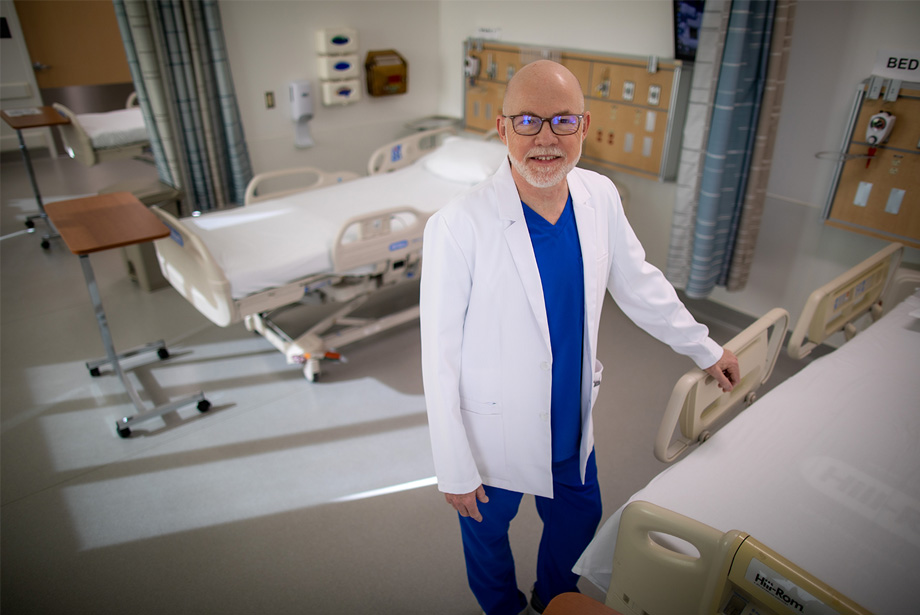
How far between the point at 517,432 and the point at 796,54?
289 centimetres

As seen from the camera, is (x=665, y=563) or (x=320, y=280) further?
(x=320, y=280)

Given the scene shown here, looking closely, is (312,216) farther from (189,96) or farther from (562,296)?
A: (562,296)

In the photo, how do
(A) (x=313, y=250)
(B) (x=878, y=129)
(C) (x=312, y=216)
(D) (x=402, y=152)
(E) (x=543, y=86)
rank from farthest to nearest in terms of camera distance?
(D) (x=402, y=152), (C) (x=312, y=216), (A) (x=313, y=250), (B) (x=878, y=129), (E) (x=543, y=86)

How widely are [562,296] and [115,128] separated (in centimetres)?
483

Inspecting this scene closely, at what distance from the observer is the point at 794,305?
3760 mm

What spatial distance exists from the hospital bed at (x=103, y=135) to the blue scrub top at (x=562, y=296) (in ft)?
15.0

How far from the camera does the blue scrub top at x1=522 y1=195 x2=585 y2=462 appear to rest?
1.59m

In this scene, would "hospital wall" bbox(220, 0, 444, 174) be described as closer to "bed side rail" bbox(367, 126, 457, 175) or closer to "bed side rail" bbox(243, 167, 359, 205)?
"bed side rail" bbox(243, 167, 359, 205)

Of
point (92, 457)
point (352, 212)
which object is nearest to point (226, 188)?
point (352, 212)

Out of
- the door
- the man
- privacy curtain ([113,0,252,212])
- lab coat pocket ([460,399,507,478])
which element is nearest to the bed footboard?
privacy curtain ([113,0,252,212])

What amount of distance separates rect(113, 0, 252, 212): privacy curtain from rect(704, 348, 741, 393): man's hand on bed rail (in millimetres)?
3941

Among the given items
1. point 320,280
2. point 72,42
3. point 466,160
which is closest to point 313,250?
point 320,280

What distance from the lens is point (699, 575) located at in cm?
139

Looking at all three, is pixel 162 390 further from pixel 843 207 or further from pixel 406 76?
pixel 843 207
